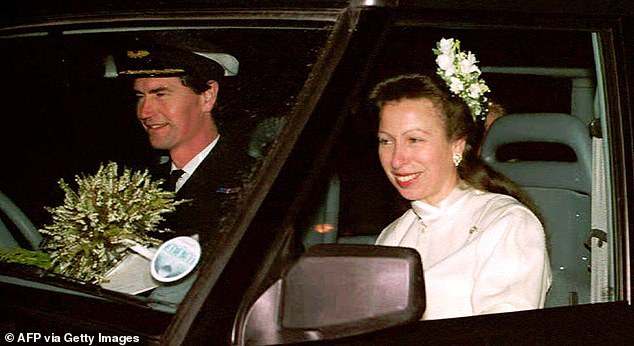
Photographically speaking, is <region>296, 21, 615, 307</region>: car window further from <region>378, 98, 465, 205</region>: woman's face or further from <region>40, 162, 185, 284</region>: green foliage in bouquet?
<region>40, 162, 185, 284</region>: green foliage in bouquet

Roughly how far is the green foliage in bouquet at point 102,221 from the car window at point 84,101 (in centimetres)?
4

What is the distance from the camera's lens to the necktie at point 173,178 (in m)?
2.30

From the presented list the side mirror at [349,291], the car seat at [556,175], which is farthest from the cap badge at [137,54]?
the car seat at [556,175]

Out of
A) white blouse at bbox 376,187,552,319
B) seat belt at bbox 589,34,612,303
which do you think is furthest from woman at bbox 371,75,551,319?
seat belt at bbox 589,34,612,303

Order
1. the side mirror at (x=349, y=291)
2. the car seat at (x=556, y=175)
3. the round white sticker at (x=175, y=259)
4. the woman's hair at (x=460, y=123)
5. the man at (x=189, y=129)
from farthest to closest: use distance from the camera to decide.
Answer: the car seat at (x=556, y=175), the woman's hair at (x=460, y=123), the man at (x=189, y=129), the round white sticker at (x=175, y=259), the side mirror at (x=349, y=291)

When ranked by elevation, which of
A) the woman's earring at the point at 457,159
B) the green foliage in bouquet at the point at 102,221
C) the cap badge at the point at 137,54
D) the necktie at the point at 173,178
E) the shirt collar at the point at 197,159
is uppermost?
the cap badge at the point at 137,54

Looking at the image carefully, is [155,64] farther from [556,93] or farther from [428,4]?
[556,93]

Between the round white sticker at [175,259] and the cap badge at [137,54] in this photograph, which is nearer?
the round white sticker at [175,259]

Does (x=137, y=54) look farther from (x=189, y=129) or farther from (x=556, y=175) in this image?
(x=556, y=175)

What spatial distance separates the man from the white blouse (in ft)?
2.46

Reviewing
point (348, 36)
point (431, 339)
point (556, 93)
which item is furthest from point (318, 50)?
point (556, 93)

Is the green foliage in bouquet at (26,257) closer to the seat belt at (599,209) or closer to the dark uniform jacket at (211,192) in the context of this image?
the dark uniform jacket at (211,192)

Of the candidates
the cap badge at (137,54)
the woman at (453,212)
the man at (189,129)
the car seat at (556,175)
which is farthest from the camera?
the car seat at (556,175)

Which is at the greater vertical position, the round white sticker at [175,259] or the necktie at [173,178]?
the necktie at [173,178]
